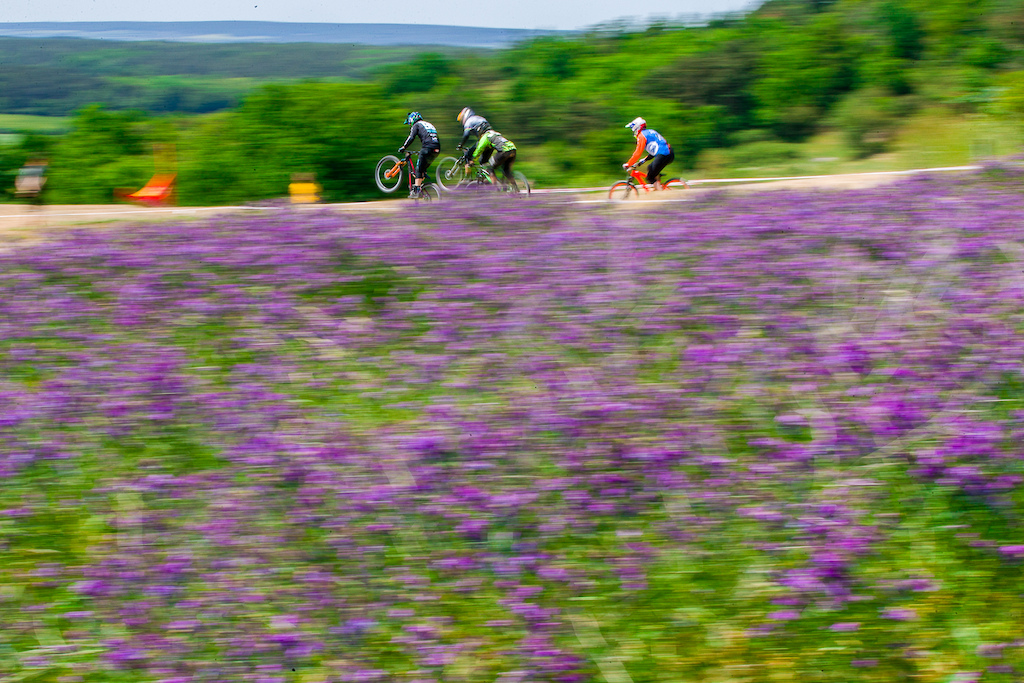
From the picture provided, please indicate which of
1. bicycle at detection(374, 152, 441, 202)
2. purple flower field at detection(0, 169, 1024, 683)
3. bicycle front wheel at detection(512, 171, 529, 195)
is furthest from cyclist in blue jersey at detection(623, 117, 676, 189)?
purple flower field at detection(0, 169, 1024, 683)

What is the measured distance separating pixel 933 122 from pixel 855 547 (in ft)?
55.3

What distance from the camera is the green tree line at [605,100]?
16.0 metres

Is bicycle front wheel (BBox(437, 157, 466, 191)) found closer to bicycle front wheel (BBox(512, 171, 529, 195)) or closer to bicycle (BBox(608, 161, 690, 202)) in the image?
bicycle front wheel (BBox(512, 171, 529, 195))

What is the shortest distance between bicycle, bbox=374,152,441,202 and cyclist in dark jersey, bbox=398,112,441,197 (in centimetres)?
9

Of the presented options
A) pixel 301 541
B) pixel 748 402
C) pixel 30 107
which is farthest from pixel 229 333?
pixel 30 107

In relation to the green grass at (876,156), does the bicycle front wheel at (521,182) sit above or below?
below

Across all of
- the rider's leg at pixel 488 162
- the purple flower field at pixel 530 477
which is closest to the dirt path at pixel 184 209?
the rider's leg at pixel 488 162

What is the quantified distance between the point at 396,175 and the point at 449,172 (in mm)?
779

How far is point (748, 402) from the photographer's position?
12.0 feet

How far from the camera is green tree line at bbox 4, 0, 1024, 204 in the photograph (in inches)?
631

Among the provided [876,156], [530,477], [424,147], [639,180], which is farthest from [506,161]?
[530,477]

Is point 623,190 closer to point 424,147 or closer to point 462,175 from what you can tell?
point 462,175

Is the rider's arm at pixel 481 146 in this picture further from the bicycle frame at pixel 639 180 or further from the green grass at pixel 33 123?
the green grass at pixel 33 123

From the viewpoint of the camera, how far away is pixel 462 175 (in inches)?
567
